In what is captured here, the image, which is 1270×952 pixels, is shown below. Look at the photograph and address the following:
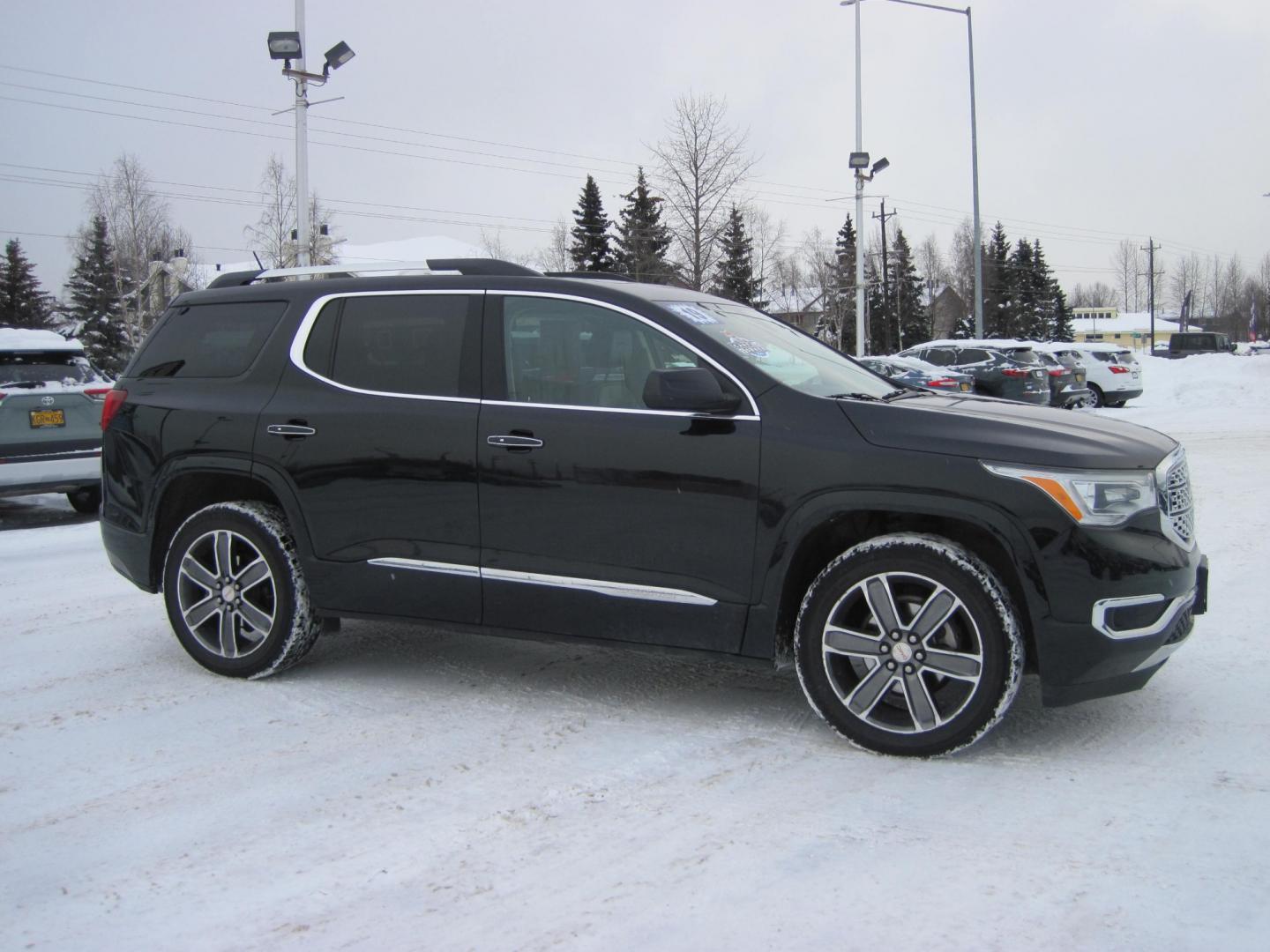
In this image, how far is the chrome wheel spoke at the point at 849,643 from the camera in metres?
3.94

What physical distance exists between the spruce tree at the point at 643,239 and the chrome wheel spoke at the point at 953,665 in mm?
29634

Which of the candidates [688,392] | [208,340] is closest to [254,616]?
[208,340]

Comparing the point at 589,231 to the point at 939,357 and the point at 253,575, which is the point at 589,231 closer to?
the point at 939,357

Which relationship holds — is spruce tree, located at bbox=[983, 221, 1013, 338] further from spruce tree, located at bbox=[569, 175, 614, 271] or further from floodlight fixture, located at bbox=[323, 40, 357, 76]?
floodlight fixture, located at bbox=[323, 40, 357, 76]

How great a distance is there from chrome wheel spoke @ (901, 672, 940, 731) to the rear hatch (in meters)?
8.27

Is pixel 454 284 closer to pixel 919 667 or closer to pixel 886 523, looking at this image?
pixel 886 523

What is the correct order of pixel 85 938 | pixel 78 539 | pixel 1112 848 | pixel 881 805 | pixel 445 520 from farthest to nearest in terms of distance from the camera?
pixel 78 539, pixel 445 520, pixel 881 805, pixel 1112 848, pixel 85 938

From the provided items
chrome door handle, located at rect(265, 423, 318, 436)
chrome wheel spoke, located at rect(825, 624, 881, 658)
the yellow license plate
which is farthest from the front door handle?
the yellow license plate

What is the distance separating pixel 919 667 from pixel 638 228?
39813 millimetres

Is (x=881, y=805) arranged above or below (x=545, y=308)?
below

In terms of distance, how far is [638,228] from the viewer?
42.4 m

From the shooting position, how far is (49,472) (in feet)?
33.0

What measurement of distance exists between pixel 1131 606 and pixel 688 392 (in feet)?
5.46

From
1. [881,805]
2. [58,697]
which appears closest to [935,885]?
[881,805]
